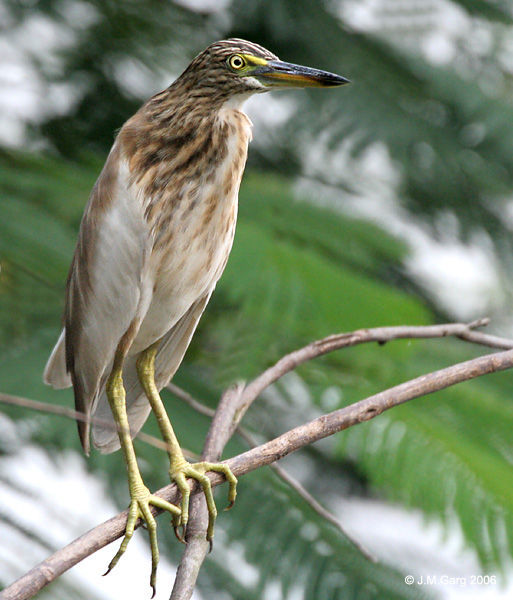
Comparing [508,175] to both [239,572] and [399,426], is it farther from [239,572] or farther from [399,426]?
[239,572]

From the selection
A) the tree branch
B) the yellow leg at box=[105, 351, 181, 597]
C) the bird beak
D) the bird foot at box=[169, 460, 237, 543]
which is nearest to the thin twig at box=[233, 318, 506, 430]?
the tree branch

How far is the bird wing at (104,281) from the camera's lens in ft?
7.16

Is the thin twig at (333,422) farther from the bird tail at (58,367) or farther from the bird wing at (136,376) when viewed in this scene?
the bird tail at (58,367)

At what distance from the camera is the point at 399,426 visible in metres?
2.57

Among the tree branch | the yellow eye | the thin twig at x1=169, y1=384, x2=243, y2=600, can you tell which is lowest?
the thin twig at x1=169, y1=384, x2=243, y2=600

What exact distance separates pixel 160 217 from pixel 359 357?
725 mm

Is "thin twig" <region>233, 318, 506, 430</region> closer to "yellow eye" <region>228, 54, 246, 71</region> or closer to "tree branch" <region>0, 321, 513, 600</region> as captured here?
"tree branch" <region>0, 321, 513, 600</region>

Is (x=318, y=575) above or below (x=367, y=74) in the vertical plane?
below

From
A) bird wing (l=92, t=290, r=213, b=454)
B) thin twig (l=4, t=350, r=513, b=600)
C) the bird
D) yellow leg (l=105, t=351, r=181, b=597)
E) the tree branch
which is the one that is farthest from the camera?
bird wing (l=92, t=290, r=213, b=454)

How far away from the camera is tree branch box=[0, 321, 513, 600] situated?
1.56 metres

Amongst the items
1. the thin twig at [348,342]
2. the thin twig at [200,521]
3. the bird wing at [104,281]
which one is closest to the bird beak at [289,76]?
Result: the bird wing at [104,281]

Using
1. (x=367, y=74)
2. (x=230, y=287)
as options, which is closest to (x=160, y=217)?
(x=230, y=287)

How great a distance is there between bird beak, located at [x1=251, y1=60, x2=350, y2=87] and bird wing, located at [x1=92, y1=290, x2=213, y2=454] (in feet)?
1.58

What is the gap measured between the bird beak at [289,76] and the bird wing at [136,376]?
1.58 feet
